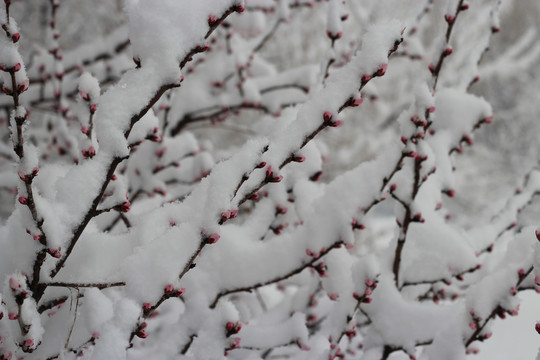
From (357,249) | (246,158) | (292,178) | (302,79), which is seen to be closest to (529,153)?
(357,249)

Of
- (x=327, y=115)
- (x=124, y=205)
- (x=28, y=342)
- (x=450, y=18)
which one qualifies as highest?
(x=450, y=18)

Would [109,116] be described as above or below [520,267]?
above

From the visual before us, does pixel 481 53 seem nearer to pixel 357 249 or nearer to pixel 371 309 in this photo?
pixel 371 309

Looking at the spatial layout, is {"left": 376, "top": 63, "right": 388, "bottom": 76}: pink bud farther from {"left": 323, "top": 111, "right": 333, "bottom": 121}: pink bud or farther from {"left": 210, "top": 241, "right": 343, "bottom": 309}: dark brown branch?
{"left": 210, "top": 241, "right": 343, "bottom": 309}: dark brown branch

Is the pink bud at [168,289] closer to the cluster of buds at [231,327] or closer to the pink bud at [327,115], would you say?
the cluster of buds at [231,327]

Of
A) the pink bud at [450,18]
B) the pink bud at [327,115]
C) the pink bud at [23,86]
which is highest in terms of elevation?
the pink bud at [450,18]

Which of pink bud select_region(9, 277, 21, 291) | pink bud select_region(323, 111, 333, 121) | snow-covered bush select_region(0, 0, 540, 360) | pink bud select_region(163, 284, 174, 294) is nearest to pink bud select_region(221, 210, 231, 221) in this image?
snow-covered bush select_region(0, 0, 540, 360)

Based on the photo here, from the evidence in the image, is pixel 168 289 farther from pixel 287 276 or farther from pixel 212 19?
pixel 212 19

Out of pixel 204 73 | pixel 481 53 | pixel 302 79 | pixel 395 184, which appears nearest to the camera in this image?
pixel 395 184

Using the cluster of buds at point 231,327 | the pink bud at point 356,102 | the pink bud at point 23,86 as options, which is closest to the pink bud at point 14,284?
the pink bud at point 23,86

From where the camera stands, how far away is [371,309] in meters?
1.56

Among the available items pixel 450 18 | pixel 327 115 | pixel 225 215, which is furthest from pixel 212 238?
pixel 450 18

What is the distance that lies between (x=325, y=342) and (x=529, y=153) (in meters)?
10.5

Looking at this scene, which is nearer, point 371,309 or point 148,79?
point 148,79
